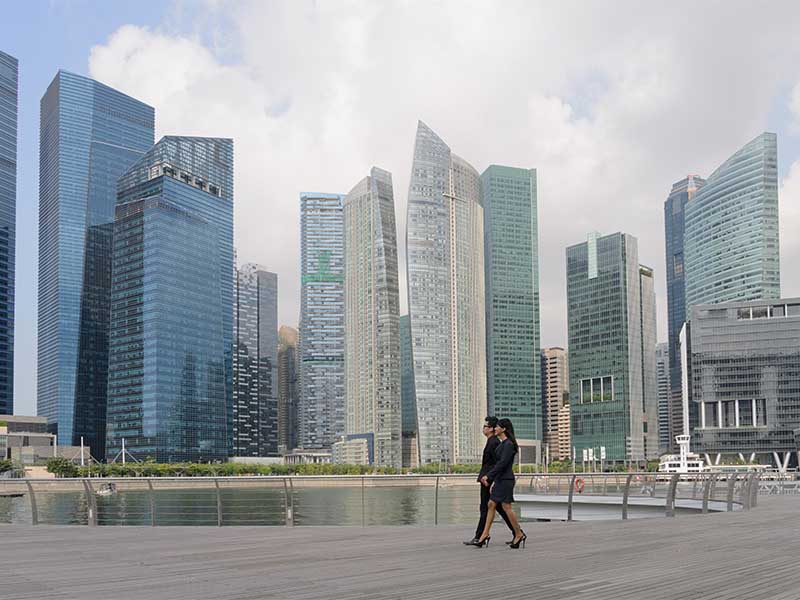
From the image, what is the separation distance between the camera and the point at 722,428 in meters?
161

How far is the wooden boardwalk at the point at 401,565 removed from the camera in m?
8.73

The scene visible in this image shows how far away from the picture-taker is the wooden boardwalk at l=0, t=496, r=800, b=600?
8727mm

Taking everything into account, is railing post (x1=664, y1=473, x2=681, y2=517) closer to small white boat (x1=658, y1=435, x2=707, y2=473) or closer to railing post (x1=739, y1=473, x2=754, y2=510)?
railing post (x1=739, y1=473, x2=754, y2=510)

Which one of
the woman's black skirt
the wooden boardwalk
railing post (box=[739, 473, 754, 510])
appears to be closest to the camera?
the wooden boardwalk

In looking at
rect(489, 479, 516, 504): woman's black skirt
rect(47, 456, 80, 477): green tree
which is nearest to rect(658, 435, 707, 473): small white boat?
rect(47, 456, 80, 477): green tree

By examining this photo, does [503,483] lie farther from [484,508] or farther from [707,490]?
[707,490]

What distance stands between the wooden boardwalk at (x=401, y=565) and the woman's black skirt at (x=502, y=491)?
2.43 feet

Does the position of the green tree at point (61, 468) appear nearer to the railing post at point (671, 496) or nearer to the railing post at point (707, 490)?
the railing post at point (707, 490)

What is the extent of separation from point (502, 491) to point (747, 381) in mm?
157678

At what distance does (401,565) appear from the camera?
1116 centimetres

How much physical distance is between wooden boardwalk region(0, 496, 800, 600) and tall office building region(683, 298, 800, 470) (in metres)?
152

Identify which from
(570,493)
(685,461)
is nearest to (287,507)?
(570,493)

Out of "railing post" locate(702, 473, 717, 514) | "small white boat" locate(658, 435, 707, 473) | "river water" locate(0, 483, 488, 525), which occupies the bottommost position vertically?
"small white boat" locate(658, 435, 707, 473)

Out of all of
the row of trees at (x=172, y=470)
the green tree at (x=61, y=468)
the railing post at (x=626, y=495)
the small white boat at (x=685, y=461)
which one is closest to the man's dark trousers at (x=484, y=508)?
the railing post at (x=626, y=495)
